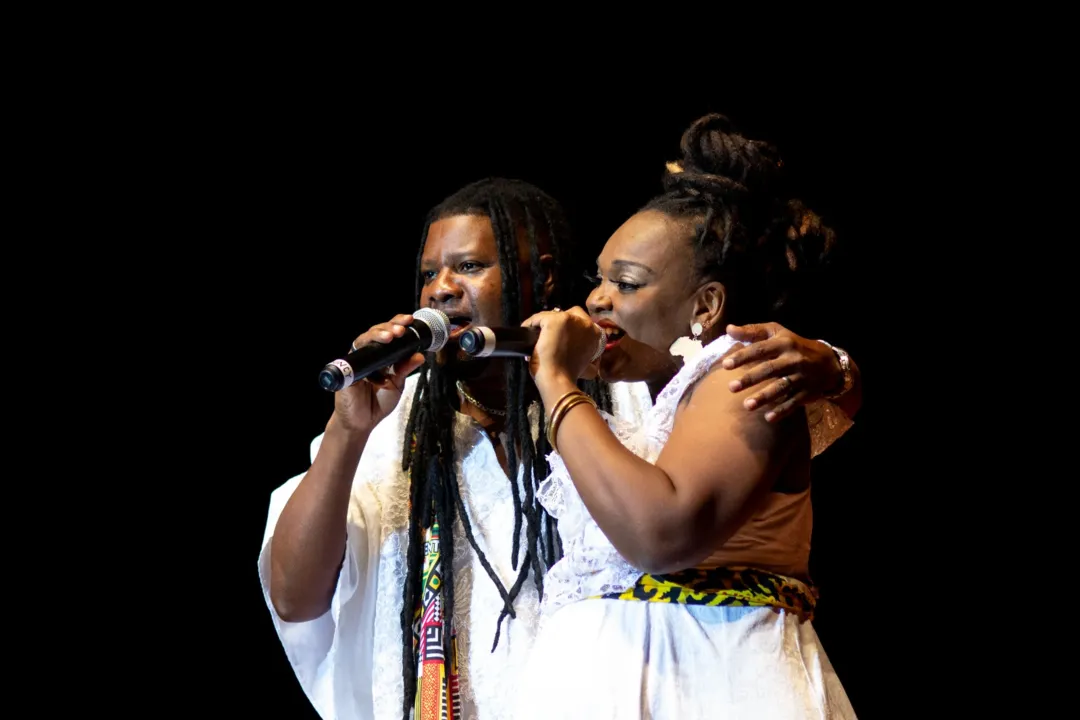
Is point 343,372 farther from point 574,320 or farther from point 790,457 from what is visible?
point 790,457

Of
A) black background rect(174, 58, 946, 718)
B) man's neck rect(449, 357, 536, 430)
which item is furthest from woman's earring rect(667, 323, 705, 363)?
black background rect(174, 58, 946, 718)

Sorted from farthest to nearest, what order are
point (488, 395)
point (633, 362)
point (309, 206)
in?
1. point (309, 206)
2. point (488, 395)
3. point (633, 362)

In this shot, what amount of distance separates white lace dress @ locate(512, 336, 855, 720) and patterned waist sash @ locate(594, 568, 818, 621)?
→ 11 mm

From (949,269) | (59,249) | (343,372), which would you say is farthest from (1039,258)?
(59,249)

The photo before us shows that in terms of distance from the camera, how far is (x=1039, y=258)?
110 inches

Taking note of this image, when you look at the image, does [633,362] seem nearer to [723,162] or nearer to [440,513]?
[723,162]

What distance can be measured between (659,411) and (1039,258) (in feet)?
4.51

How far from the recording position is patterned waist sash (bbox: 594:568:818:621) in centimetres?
171

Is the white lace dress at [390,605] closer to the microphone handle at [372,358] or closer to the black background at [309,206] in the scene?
the microphone handle at [372,358]

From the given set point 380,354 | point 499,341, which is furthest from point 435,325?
point 499,341

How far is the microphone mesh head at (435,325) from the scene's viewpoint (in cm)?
201

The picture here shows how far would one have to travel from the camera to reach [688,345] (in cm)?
186

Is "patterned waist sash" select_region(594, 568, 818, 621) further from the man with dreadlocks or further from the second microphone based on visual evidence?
the man with dreadlocks

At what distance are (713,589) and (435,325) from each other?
62 centimetres
